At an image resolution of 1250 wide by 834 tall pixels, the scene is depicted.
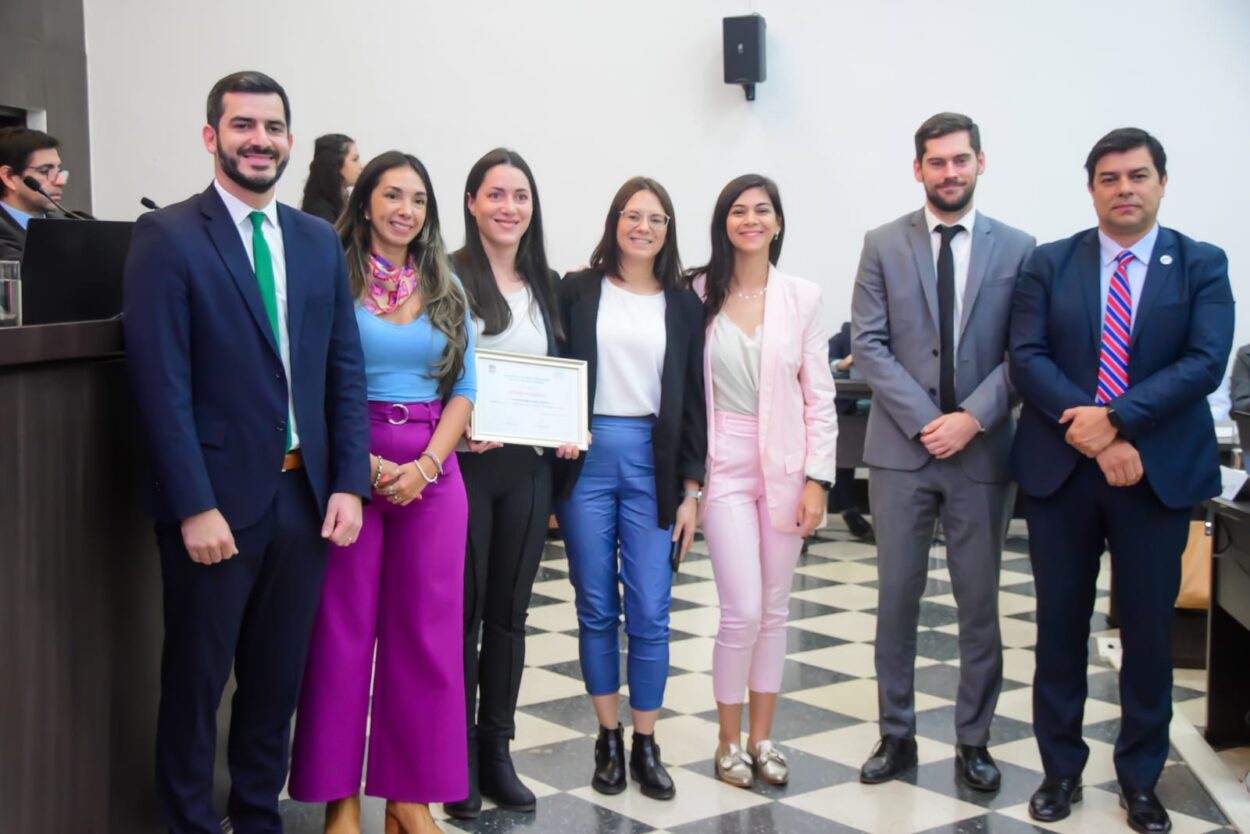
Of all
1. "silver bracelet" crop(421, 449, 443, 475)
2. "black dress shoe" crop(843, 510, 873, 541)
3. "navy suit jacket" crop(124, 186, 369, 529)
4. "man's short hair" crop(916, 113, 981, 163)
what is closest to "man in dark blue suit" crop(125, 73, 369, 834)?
"navy suit jacket" crop(124, 186, 369, 529)

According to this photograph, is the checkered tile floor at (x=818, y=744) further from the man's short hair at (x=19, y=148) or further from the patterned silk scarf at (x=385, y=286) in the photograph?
the man's short hair at (x=19, y=148)

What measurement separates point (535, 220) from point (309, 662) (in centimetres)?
126

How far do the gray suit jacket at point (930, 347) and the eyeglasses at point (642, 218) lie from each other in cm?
68

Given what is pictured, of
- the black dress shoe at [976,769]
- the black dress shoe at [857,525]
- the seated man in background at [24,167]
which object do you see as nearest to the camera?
the black dress shoe at [976,769]

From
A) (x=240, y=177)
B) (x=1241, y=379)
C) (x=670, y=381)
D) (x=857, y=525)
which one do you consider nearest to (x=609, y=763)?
(x=670, y=381)

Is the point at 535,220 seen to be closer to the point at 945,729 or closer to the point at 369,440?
the point at 369,440

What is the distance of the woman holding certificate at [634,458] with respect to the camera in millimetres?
3498

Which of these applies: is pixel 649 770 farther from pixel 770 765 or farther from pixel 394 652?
pixel 394 652

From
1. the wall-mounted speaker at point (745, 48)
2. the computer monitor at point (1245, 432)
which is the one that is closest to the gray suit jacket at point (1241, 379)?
the wall-mounted speaker at point (745, 48)

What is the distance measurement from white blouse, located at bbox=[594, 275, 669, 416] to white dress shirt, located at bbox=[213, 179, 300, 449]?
987 mm

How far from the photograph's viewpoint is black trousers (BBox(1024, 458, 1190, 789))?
3.35 m

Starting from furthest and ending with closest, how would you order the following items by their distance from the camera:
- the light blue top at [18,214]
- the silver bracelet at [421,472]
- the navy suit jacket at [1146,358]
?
the light blue top at [18,214], the navy suit jacket at [1146,358], the silver bracelet at [421,472]

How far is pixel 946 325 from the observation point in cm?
369

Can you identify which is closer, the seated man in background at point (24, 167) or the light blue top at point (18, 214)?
the light blue top at point (18, 214)
